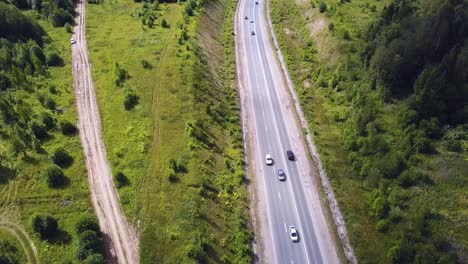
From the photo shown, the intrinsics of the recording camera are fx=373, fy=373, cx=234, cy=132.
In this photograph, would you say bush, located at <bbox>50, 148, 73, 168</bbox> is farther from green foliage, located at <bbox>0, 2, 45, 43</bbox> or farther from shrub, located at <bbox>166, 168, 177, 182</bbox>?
green foliage, located at <bbox>0, 2, 45, 43</bbox>

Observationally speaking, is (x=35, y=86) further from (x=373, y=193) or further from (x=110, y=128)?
(x=373, y=193)

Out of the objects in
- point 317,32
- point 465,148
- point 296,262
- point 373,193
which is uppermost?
point 317,32

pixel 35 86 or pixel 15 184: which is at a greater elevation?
pixel 35 86

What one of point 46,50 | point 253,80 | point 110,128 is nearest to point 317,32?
point 253,80

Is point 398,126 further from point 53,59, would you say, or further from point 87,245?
point 53,59

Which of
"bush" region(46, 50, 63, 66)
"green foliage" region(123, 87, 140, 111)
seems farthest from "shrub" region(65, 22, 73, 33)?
"green foliage" region(123, 87, 140, 111)

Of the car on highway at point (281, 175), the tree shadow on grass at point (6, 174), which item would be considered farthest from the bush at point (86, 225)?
the car on highway at point (281, 175)

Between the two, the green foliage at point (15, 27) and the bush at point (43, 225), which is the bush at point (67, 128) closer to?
the bush at point (43, 225)

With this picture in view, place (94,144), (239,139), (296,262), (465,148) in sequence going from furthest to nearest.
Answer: (239,139), (94,144), (465,148), (296,262)
